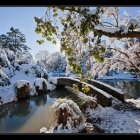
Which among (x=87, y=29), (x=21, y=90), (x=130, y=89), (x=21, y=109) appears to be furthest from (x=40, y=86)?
(x=87, y=29)

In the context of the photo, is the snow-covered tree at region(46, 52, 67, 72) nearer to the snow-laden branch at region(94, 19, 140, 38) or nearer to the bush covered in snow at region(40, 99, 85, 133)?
the bush covered in snow at region(40, 99, 85, 133)

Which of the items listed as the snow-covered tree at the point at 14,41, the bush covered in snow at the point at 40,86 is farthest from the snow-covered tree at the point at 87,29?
the snow-covered tree at the point at 14,41

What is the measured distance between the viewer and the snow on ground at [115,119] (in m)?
5.63

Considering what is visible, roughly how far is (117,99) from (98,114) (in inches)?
84.4

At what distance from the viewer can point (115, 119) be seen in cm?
643

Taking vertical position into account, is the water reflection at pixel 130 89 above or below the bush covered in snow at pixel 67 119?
below

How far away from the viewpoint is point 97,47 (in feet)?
9.36

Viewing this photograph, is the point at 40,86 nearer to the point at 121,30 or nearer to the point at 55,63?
the point at 121,30

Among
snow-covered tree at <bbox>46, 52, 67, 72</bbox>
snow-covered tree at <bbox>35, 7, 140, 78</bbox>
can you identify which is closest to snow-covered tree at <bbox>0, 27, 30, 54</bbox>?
snow-covered tree at <bbox>46, 52, 67, 72</bbox>

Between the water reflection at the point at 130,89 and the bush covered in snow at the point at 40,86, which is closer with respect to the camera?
the water reflection at the point at 130,89

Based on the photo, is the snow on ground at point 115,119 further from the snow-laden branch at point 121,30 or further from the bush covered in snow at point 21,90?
the bush covered in snow at point 21,90

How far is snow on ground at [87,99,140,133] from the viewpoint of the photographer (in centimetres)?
563

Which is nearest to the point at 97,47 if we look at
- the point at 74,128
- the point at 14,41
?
the point at 74,128
